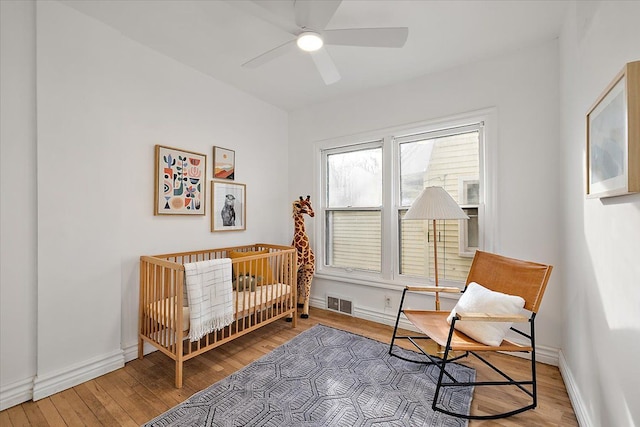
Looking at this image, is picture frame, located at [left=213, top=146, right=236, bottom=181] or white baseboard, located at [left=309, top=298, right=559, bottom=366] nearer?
white baseboard, located at [left=309, top=298, right=559, bottom=366]

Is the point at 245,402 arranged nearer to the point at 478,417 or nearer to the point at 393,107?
the point at 478,417

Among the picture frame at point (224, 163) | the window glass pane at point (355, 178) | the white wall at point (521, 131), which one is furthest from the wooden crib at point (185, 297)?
the white wall at point (521, 131)

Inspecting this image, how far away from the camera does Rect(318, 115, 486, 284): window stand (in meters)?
2.57

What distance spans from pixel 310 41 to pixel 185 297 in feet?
6.89

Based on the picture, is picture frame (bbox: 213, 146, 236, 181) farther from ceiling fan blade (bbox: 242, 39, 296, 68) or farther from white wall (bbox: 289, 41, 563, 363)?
white wall (bbox: 289, 41, 563, 363)

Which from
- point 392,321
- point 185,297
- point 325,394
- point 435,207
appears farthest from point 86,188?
point 392,321

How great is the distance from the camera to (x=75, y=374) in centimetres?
187

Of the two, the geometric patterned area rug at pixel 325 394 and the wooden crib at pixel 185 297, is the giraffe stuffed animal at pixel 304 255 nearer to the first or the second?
the wooden crib at pixel 185 297

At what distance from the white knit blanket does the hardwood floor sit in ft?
1.07

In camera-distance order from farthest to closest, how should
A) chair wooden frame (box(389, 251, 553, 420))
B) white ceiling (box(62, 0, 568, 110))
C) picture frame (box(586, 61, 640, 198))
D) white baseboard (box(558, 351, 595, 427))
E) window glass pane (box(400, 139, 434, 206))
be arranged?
window glass pane (box(400, 139, 434, 206))
white ceiling (box(62, 0, 568, 110))
chair wooden frame (box(389, 251, 553, 420))
white baseboard (box(558, 351, 595, 427))
picture frame (box(586, 61, 640, 198))

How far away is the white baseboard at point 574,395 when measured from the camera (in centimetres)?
146

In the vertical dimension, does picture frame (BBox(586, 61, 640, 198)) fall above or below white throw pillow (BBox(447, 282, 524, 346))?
above

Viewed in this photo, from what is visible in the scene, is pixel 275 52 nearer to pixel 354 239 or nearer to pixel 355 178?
pixel 355 178

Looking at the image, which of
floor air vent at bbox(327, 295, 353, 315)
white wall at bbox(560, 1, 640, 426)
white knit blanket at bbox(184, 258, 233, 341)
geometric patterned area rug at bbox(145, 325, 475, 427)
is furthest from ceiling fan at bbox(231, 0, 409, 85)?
floor air vent at bbox(327, 295, 353, 315)
